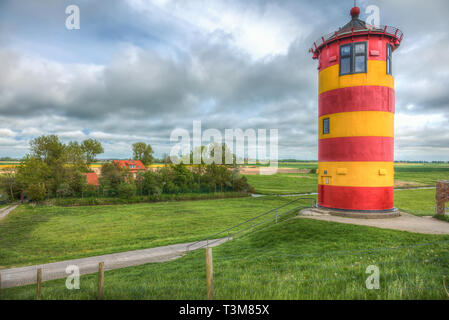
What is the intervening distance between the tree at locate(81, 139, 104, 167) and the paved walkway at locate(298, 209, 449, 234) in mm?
83077

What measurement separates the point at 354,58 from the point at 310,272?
548 inches

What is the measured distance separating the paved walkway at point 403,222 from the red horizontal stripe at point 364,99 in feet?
22.4

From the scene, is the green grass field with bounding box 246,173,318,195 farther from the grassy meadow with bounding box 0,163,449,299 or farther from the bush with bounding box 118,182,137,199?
the grassy meadow with bounding box 0,163,449,299

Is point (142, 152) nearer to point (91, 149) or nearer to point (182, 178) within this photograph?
point (91, 149)

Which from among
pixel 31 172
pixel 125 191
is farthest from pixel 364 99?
pixel 31 172

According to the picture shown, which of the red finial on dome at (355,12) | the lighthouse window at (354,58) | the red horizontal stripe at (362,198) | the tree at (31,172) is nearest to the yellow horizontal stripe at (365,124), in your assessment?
the lighthouse window at (354,58)

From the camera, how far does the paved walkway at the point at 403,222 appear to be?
11290 mm

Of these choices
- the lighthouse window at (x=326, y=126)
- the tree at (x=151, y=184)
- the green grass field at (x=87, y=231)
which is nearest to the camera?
the green grass field at (x=87, y=231)

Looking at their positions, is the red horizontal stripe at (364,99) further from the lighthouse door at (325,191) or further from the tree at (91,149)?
the tree at (91,149)

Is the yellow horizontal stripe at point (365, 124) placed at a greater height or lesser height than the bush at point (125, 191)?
greater

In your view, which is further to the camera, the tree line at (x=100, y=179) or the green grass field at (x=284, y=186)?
the green grass field at (x=284, y=186)

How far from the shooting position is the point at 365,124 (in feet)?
46.7

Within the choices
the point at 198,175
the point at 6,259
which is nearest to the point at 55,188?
the point at 198,175
